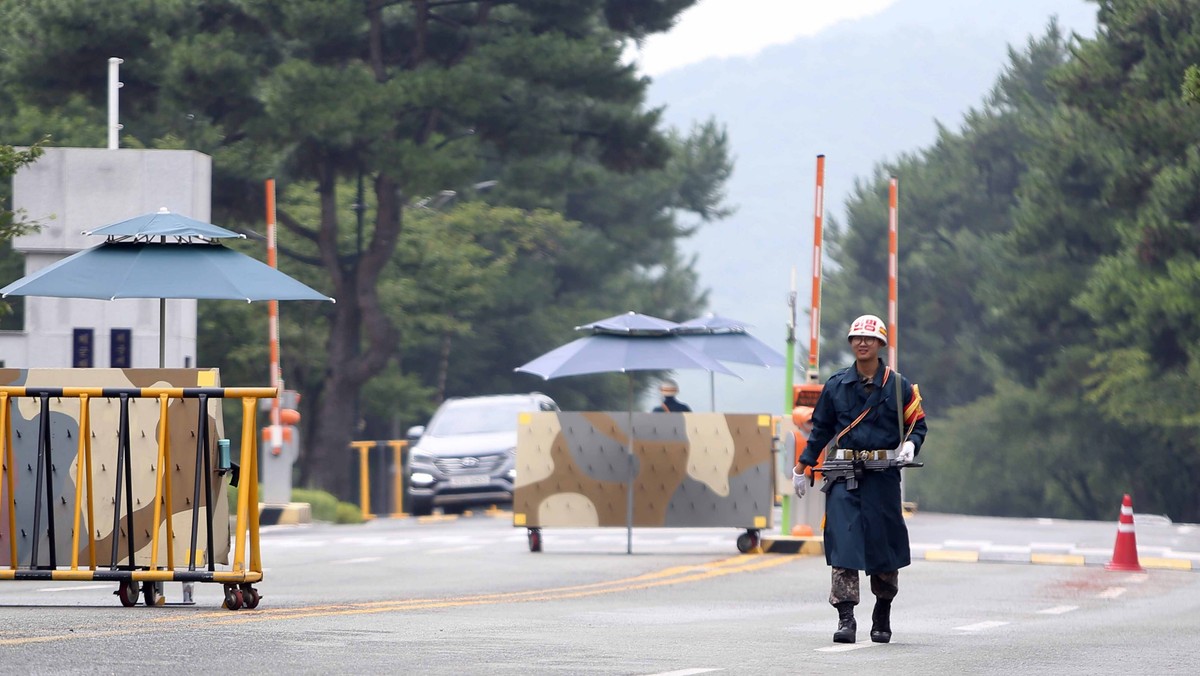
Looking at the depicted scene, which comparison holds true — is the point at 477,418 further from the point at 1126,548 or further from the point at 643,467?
the point at 1126,548

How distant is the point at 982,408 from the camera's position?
2783 inches

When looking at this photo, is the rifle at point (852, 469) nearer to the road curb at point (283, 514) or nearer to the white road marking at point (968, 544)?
the white road marking at point (968, 544)

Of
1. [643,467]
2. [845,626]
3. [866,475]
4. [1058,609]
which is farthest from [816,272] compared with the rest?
[845,626]

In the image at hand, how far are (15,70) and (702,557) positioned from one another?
21.6 metres

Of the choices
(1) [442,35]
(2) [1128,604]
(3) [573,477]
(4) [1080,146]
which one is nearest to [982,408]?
(4) [1080,146]

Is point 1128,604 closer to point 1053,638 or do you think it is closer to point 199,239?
point 1053,638

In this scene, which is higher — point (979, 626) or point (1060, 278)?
point (1060, 278)

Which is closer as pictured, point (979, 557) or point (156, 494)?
point (156, 494)

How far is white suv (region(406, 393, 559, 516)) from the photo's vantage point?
3275 centimetres

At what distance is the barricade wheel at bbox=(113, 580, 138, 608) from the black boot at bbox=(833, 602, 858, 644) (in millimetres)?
4162

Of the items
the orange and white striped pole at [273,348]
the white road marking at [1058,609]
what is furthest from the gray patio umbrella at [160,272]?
the orange and white striped pole at [273,348]

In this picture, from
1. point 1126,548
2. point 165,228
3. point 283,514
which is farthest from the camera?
point 283,514

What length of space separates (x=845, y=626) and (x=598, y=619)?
1817 mm

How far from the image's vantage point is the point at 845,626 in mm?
11961
